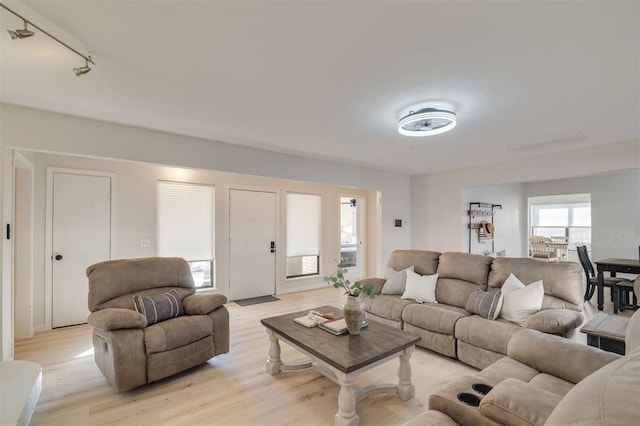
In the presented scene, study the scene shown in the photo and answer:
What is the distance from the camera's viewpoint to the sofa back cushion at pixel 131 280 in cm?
272

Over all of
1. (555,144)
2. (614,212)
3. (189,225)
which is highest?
(555,144)

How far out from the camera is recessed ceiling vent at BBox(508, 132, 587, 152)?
3.48 meters

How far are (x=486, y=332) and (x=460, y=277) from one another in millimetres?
895

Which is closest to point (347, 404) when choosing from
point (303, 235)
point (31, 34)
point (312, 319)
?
point (312, 319)

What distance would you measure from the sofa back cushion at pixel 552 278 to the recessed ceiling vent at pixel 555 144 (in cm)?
158

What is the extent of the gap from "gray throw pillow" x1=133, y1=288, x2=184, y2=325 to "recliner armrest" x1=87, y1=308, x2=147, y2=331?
0.16 m

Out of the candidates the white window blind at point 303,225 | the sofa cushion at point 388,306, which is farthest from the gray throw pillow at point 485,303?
the white window blind at point 303,225

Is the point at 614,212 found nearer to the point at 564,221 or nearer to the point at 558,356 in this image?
the point at 564,221

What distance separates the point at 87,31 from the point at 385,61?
68.4 inches

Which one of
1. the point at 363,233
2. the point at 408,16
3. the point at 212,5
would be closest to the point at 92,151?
the point at 212,5

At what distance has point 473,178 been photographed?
199 inches

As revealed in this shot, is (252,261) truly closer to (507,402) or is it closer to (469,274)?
(469,274)

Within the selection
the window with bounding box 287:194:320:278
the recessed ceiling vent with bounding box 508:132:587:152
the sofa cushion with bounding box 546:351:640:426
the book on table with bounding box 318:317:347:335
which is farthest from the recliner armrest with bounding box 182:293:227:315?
the recessed ceiling vent with bounding box 508:132:587:152

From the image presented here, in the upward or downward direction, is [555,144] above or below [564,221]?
above
